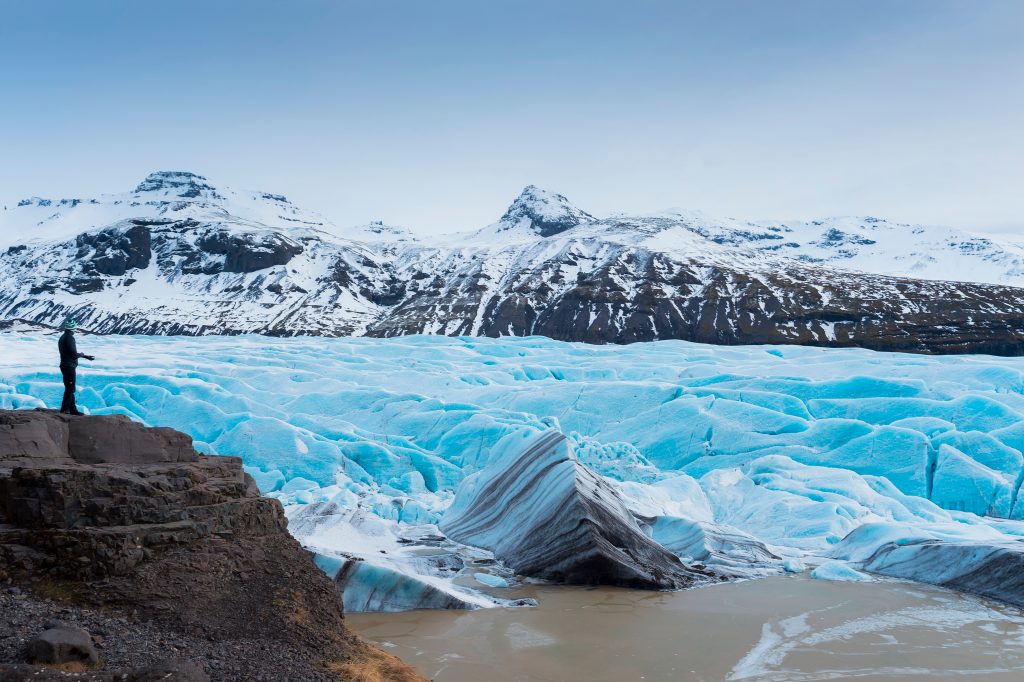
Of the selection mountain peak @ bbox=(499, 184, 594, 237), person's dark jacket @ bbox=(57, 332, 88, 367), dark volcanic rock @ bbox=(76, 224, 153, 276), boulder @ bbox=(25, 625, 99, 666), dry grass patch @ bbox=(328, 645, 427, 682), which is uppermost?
mountain peak @ bbox=(499, 184, 594, 237)

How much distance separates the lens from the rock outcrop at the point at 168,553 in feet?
16.9

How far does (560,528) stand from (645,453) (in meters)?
7.21

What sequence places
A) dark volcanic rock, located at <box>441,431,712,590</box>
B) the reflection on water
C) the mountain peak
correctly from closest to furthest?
the reflection on water → dark volcanic rock, located at <box>441,431,712,590</box> → the mountain peak

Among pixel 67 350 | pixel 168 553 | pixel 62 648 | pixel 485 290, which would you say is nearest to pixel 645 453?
pixel 67 350

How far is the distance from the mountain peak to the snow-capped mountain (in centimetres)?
778

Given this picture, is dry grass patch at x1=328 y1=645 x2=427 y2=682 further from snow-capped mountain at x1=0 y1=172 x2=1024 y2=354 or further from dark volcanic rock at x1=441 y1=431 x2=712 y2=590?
snow-capped mountain at x1=0 y1=172 x2=1024 y2=354

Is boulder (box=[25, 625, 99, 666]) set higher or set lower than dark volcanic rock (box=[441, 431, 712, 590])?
higher

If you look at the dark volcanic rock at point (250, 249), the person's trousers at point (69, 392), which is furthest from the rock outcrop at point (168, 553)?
the dark volcanic rock at point (250, 249)

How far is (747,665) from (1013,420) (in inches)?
478

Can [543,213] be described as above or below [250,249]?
above

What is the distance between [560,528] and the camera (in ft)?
30.7

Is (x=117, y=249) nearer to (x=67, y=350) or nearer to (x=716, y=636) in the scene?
(x=67, y=350)

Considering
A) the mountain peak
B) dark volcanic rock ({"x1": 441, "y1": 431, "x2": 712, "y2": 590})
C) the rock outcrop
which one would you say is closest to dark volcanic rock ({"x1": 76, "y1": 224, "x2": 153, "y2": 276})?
the mountain peak

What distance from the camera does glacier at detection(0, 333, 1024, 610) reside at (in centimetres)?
953
